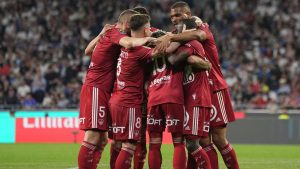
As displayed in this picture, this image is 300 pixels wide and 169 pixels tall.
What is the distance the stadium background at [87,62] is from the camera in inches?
861

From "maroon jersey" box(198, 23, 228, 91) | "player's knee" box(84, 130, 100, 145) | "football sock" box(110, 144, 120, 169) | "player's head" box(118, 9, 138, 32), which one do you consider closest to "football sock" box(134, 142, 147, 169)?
"football sock" box(110, 144, 120, 169)

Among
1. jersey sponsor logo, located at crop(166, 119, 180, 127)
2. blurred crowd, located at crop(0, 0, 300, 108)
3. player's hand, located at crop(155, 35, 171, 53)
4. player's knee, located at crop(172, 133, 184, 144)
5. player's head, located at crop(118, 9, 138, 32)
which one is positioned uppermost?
blurred crowd, located at crop(0, 0, 300, 108)

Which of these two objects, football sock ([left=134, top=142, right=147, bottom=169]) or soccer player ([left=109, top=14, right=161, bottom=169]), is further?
football sock ([left=134, top=142, right=147, bottom=169])

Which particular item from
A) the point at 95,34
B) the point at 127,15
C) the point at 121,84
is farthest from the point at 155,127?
the point at 95,34

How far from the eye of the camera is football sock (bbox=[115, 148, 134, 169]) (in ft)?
30.9

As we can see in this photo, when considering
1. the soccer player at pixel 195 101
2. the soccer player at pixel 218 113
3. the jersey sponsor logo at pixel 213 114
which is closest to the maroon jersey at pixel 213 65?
the soccer player at pixel 218 113

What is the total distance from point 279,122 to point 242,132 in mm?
1082

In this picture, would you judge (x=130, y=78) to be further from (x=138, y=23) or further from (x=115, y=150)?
(x=115, y=150)

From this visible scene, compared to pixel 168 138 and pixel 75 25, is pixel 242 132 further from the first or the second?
pixel 75 25

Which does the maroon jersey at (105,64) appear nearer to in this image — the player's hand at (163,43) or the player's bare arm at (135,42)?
A: the player's bare arm at (135,42)

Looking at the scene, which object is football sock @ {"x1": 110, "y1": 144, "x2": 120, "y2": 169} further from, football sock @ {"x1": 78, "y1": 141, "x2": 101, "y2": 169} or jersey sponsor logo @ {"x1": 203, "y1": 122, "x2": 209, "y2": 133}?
jersey sponsor logo @ {"x1": 203, "y1": 122, "x2": 209, "y2": 133}

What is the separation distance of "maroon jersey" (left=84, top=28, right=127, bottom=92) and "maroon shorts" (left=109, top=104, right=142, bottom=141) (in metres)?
0.55

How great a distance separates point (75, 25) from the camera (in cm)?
2880

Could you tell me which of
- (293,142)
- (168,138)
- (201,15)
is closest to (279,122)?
(293,142)
